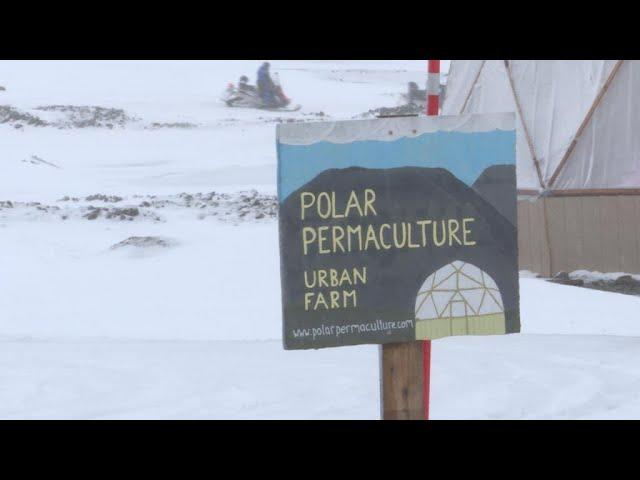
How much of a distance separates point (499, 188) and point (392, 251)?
46 centimetres

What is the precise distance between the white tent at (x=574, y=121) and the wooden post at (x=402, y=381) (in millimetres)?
9467

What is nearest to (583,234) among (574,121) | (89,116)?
(574,121)

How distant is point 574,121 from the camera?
13.5 m

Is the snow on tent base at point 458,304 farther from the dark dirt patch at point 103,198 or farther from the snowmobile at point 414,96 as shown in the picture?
the snowmobile at point 414,96

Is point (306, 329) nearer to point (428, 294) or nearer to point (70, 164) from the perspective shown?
point (428, 294)

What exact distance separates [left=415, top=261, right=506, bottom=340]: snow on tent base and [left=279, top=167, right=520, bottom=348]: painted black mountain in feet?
0.11

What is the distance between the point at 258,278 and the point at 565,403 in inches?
256

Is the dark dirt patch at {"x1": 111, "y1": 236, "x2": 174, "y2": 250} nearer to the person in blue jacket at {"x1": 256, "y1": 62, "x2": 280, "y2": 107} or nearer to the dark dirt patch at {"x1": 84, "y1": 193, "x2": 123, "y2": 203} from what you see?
the dark dirt patch at {"x1": 84, "y1": 193, "x2": 123, "y2": 203}

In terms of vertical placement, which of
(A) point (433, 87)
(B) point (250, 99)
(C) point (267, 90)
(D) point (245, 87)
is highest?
(D) point (245, 87)

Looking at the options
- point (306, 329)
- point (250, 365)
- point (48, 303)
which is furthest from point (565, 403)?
point (48, 303)

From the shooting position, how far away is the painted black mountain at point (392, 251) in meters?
3.71

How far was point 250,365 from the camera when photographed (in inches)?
283

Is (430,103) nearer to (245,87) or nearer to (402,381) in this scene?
(402,381)

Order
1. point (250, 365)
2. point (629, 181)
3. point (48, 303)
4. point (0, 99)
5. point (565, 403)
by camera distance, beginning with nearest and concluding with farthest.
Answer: point (565, 403)
point (250, 365)
point (48, 303)
point (629, 181)
point (0, 99)
